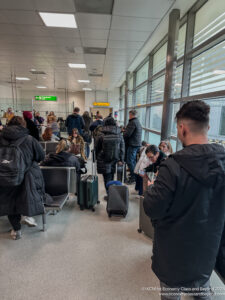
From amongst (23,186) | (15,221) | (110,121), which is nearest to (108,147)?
(110,121)

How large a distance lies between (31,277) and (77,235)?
2.45 feet

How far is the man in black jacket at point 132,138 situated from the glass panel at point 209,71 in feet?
4.24

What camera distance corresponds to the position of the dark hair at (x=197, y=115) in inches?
36.6

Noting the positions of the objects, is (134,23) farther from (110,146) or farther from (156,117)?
(156,117)

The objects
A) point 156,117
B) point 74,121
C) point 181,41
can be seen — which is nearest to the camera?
point 181,41

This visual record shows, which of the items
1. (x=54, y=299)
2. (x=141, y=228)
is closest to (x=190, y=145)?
(x=54, y=299)

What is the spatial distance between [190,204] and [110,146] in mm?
2467

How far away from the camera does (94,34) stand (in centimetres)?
391

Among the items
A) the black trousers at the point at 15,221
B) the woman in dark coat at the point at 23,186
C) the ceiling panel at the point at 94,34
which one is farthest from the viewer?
the ceiling panel at the point at 94,34

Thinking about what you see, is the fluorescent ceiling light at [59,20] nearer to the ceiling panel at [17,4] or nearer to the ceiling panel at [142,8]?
the ceiling panel at [17,4]

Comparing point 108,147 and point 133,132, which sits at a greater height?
point 133,132

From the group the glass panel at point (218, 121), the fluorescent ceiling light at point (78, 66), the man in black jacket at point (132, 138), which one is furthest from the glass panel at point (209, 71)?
the fluorescent ceiling light at point (78, 66)

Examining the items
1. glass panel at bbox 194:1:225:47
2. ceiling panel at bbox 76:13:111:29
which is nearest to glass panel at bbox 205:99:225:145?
glass panel at bbox 194:1:225:47

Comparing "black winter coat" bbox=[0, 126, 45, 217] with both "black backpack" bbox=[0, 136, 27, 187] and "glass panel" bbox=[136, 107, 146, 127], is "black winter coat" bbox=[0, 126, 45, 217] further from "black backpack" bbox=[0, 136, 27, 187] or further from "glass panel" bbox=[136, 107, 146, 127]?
"glass panel" bbox=[136, 107, 146, 127]
